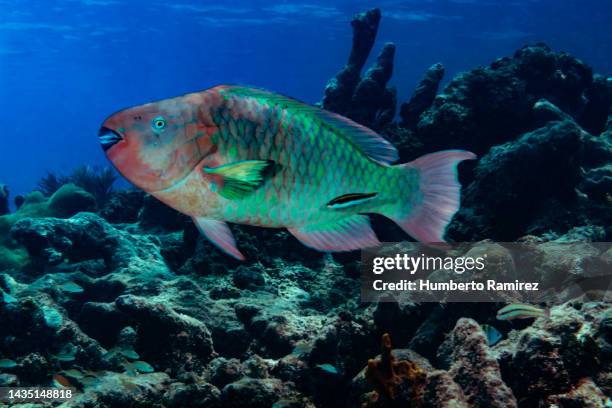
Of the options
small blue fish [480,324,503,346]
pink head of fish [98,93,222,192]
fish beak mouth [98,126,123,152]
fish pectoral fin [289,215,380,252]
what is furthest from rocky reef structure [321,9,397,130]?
fish beak mouth [98,126,123,152]

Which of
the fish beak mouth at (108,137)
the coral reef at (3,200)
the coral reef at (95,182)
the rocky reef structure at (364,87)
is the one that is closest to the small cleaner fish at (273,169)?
the fish beak mouth at (108,137)

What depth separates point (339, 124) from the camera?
2.03 m

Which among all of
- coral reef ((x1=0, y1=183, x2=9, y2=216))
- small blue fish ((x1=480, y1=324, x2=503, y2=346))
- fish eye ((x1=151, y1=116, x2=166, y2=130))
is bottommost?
small blue fish ((x1=480, y1=324, x2=503, y2=346))

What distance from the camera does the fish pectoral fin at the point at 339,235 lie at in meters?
1.99

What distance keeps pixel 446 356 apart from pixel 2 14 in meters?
48.0

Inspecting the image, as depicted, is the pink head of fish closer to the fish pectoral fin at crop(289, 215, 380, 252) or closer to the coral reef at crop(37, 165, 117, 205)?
the fish pectoral fin at crop(289, 215, 380, 252)

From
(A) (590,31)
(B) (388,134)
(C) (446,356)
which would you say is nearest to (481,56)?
(A) (590,31)

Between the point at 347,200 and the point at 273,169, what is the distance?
345 millimetres

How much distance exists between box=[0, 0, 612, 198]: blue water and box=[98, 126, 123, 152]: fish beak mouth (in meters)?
19.9

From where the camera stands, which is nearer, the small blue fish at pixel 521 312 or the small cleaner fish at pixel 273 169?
the small cleaner fish at pixel 273 169

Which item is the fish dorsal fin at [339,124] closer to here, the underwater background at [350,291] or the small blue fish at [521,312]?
the underwater background at [350,291]

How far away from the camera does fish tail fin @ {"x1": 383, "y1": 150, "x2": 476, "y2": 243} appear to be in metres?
2.05

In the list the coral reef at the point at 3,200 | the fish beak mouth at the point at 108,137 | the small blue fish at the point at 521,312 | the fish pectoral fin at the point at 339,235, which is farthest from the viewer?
the coral reef at the point at 3,200

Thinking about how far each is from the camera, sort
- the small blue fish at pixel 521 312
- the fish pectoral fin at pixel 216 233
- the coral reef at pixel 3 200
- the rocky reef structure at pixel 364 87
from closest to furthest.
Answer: the fish pectoral fin at pixel 216 233
the small blue fish at pixel 521 312
the rocky reef structure at pixel 364 87
the coral reef at pixel 3 200
